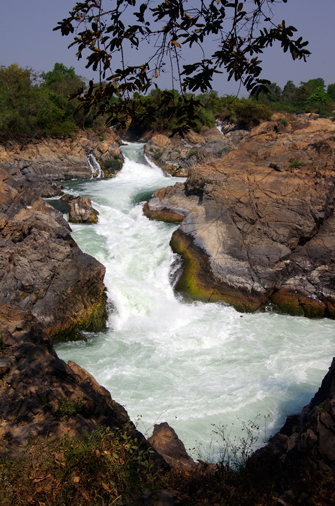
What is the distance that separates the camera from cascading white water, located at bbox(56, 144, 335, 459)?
20.3ft

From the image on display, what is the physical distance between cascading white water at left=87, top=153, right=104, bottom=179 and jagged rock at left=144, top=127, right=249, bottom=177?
399 cm

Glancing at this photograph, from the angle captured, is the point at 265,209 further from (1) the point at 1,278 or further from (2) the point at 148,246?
(1) the point at 1,278

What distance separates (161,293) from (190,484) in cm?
761

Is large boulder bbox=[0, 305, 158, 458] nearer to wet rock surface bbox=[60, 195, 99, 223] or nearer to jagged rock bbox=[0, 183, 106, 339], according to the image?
jagged rock bbox=[0, 183, 106, 339]

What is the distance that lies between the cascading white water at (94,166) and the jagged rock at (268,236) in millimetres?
12113

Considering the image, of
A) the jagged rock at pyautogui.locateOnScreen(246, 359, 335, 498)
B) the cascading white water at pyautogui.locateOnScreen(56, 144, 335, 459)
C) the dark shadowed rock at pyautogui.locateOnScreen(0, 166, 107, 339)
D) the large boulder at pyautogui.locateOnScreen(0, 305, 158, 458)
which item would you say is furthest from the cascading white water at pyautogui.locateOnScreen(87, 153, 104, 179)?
the jagged rock at pyautogui.locateOnScreen(246, 359, 335, 498)

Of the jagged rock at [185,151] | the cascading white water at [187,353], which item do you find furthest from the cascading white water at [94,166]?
the cascading white water at [187,353]

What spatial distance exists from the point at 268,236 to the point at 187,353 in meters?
4.35

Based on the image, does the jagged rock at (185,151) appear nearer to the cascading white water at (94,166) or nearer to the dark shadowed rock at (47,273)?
the cascading white water at (94,166)

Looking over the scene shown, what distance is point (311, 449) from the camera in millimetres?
3521

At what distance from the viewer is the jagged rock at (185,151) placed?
23438mm

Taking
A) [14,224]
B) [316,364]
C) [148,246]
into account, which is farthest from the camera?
[148,246]

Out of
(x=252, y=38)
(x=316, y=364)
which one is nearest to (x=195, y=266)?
(x=316, y=364)

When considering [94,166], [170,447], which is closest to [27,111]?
[94,166]
